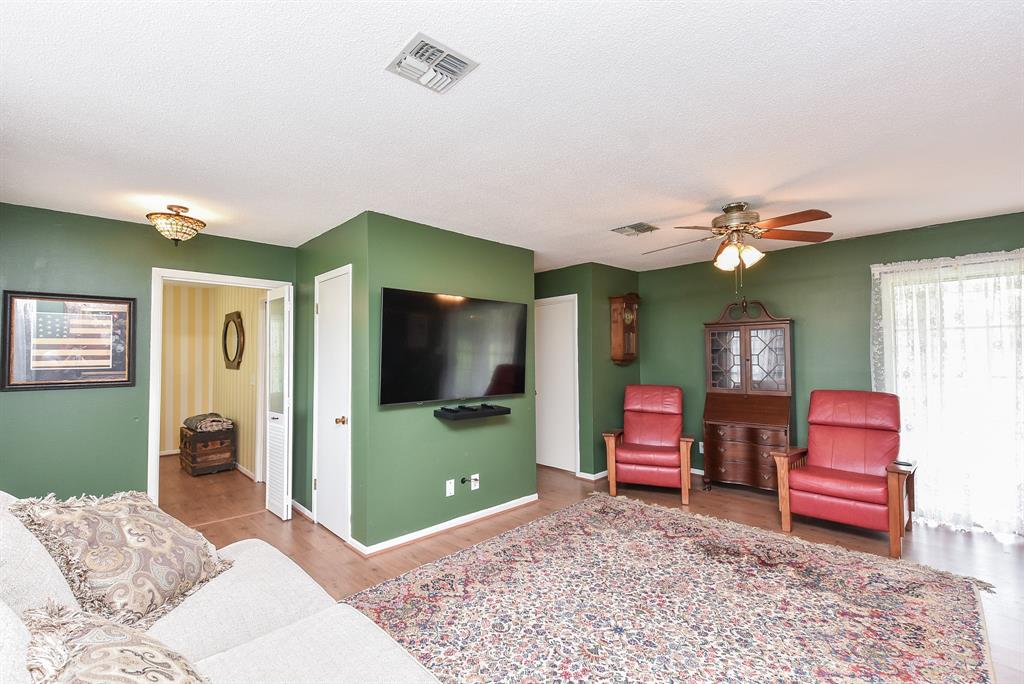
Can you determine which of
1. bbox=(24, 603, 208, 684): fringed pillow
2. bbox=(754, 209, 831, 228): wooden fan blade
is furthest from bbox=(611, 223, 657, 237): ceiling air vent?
bbox=(24, 603, 208, 684): fringed pillow

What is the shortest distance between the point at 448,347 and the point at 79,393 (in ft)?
8.55

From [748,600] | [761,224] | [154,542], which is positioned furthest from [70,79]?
[748,600]

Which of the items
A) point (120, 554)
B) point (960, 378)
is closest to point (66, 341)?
point (120, 554)

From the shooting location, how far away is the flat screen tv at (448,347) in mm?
3434

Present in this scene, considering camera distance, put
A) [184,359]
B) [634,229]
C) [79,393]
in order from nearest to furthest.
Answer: [79,393], [634,229], [184,359]

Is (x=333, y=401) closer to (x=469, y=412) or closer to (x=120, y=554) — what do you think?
(x=469, y=412)

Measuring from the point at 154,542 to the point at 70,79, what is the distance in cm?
175

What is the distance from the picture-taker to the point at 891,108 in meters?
2.03

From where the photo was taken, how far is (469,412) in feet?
12.3

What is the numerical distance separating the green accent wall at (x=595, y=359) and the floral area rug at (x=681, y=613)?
1905 mm

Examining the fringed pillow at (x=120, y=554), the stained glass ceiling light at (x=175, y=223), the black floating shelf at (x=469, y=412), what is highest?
the stained glass ceiling light at (x=175, y=223)

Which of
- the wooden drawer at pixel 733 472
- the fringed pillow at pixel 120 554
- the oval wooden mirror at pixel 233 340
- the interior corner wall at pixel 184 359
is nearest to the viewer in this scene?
the fringed pillow at pixel 120 554

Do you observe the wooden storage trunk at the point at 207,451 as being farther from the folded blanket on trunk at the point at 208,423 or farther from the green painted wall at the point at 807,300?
the green painted wall at the point at 807,300

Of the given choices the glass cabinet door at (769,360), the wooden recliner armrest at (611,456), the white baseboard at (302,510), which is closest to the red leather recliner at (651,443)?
the wooden recliner armrest at (611,456)
